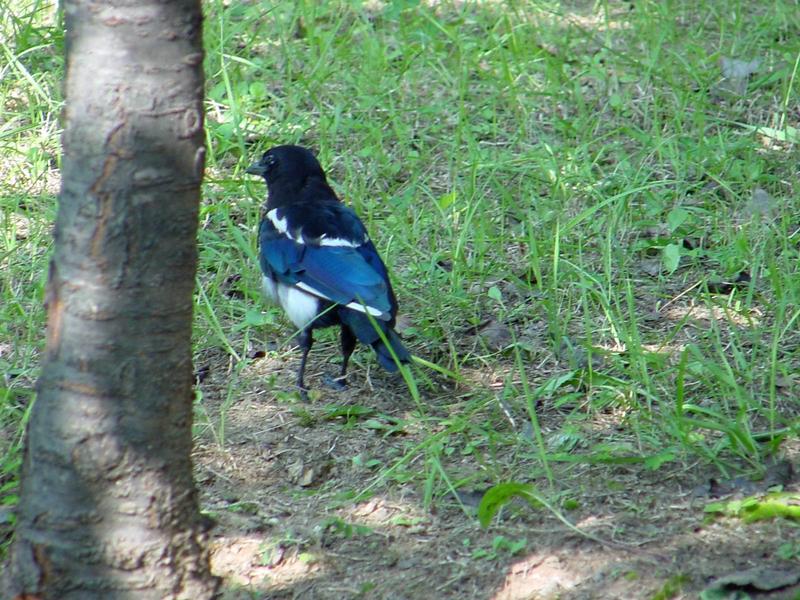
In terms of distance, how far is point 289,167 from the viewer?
4703mm

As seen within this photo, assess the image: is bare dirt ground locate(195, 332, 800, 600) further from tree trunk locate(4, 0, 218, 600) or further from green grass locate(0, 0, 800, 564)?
tree trunk locate(4, 0, 218, 600)

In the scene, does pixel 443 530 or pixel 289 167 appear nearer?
pixel 443 530

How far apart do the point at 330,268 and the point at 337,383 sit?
44 centimetres

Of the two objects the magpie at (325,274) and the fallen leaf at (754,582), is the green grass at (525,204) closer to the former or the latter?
the magpie at (325,274)

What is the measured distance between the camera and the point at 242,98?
19.1 feet

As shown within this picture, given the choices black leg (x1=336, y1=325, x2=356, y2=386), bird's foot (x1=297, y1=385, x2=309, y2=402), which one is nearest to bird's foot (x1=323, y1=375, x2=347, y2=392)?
black leg (x1=336, y1=325, x2=356, y2=386)

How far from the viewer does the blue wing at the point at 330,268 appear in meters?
3.95

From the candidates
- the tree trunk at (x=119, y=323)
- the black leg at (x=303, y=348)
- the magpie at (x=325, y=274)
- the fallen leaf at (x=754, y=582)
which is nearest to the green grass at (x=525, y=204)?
the black leg at (x=303, y=348)

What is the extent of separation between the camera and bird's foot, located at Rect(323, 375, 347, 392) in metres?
4.11

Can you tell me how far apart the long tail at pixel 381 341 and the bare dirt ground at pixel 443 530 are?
0.81 feet

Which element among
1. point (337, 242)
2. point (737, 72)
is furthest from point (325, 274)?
point (737, 72)

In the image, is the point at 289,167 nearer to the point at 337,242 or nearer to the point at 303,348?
the point at 337,242

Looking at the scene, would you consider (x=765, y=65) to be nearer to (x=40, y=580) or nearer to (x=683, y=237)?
(x=683, y=237)

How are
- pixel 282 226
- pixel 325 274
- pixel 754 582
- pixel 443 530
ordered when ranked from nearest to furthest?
pixel 754 582 → pixel 443 530 → pixel 325 274 → pixel 282 226
